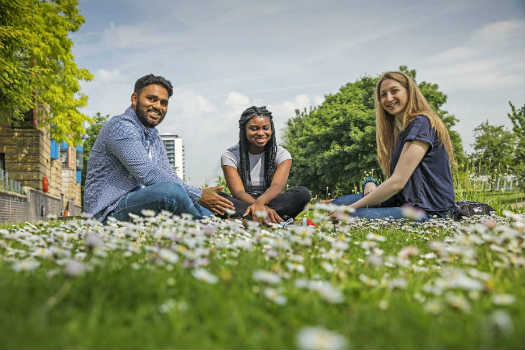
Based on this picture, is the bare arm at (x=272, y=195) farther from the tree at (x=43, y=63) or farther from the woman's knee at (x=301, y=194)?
the tree at (x=43, y=63)

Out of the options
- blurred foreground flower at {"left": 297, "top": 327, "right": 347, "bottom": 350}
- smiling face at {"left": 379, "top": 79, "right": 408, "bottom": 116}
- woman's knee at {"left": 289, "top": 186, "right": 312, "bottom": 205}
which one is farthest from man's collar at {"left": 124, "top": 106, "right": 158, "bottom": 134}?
blurred foreground flower at {"left": 297, "top": 327, "right": 347, "bottom": 350}

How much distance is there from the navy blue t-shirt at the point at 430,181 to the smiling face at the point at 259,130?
1.84 metres

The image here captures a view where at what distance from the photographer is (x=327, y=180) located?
3231 cm

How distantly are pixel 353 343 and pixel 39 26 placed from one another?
1558 cm

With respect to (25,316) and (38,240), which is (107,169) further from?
(25,316)

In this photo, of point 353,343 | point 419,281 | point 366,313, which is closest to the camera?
point 353,343

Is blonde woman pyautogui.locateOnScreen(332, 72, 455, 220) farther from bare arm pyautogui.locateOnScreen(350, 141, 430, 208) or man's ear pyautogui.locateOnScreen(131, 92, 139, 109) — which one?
man's ear pyautogui.locateOnScreen(131, 92, 139, 109)

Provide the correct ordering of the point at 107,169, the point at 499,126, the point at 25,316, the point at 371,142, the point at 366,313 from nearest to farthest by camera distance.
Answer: the point at 25,316 → the point at 366,313 → the point at 107,169 → the point at 371,142 → the point at 499,126

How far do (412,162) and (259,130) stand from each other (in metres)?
2.15

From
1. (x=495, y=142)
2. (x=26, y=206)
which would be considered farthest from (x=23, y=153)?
(x=495, y=142)

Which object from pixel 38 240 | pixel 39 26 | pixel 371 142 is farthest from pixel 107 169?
pixel 371 142

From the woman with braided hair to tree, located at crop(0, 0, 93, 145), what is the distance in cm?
976

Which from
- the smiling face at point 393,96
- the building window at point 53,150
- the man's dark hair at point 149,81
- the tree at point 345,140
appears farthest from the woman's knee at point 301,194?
the tree at point 345,140

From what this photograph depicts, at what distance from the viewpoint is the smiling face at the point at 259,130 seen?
583 cm
